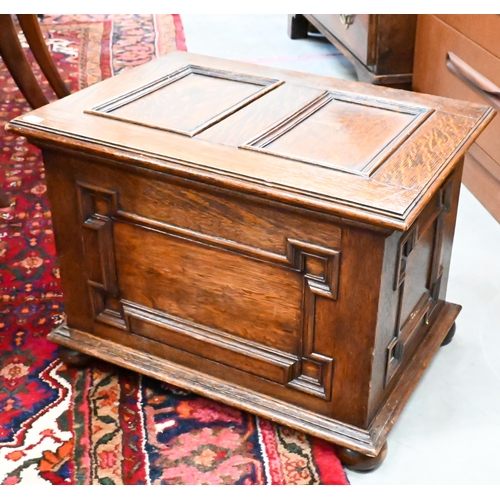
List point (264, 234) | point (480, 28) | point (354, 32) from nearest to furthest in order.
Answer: point (264, 234) < point (480, 28) < point (354, 32)

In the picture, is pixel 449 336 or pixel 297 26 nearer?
pixel 449 336

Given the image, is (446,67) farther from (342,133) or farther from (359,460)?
(359,460)

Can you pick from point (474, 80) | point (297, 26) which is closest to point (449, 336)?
point (474, 80)

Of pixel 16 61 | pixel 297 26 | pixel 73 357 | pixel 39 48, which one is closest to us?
pixel 73 357

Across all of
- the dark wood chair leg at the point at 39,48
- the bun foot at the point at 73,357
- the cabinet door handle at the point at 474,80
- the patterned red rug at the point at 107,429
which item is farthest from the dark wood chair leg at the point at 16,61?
the cabinet door handle at the point at 474,80

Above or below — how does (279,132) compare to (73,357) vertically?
above

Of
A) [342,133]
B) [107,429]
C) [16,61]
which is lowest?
[107,429]

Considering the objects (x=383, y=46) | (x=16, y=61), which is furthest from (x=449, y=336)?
(x=16, y=61)

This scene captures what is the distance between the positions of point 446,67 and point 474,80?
287 mm

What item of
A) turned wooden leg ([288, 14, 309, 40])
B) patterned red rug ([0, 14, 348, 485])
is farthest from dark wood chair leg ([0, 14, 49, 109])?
turned wooden leg ([288, 14, 309, 40])

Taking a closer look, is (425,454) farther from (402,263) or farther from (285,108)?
(285,108)

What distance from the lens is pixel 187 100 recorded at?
5.11 ft

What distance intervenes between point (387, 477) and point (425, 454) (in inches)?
4.3

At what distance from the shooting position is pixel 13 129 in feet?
4.68
